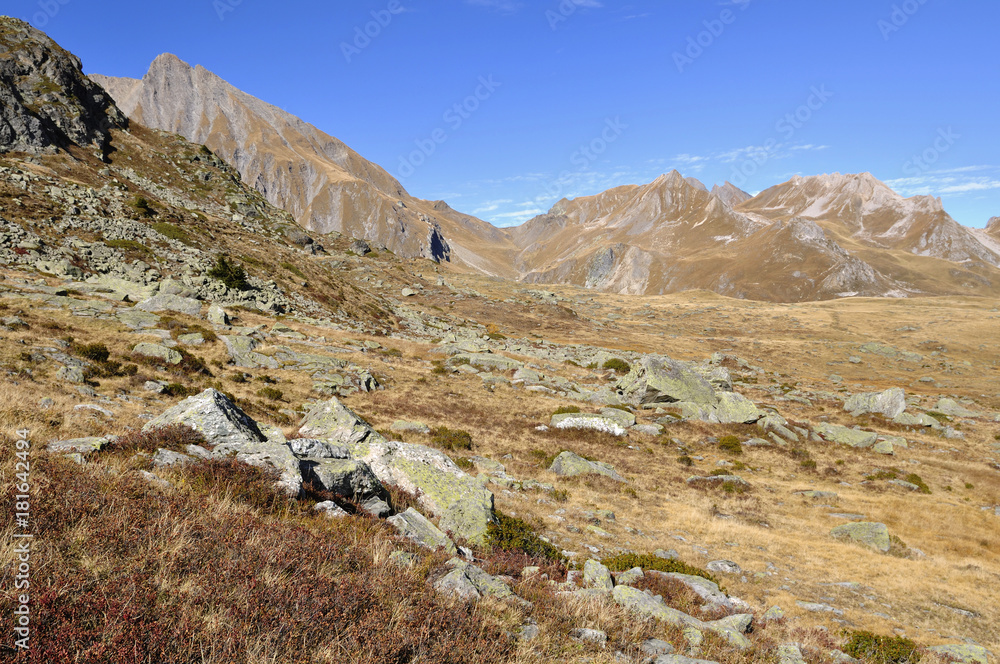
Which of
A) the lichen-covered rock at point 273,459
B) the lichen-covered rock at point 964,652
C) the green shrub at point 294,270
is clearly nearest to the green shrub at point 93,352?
the lichen-covered rock at point 273,459

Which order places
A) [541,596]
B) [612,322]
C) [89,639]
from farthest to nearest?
[612,322]
[541,596]
[89,639]

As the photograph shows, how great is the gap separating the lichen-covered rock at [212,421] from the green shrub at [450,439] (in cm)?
1133

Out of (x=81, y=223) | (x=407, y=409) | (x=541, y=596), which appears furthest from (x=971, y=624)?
(x=81, y=223)

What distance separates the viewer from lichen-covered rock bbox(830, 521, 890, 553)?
1593 cm

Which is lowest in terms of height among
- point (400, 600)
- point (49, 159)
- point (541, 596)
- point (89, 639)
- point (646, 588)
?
point (646, 588)

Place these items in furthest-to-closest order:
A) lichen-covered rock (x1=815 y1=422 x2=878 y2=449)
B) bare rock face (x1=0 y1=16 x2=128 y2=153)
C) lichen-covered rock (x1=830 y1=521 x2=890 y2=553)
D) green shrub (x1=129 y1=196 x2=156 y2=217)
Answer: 1. bare rock face (x1=0 y1=16 x2=128 y2=153)
2. green shrub (x1=129 y1=196 x2=156 y2=217)
3. lichen-covered rock (x1=815 y1=422 x2=878 y2=449)
4. lichen-covered rock (x1=830 y1=521 x2=890 y2=553)

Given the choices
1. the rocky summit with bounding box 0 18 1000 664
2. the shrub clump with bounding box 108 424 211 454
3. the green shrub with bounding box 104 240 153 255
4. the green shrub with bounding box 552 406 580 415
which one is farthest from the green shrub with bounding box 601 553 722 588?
the green shrub with bounding box 104 240 153 255

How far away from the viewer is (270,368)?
95.2 ft

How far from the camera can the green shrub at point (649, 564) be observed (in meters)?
10.9

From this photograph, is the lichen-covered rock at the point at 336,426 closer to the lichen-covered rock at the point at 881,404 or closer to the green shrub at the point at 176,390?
the green shrub at the point at 176,390

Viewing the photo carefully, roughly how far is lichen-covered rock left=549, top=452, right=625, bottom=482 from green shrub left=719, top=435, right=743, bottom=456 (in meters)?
11.0

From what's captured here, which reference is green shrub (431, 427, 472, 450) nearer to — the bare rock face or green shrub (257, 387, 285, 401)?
green shrub (257, 387, 285, 401)

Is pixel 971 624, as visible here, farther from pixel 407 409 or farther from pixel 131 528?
pixel 407 409

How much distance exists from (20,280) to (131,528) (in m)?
38.7
